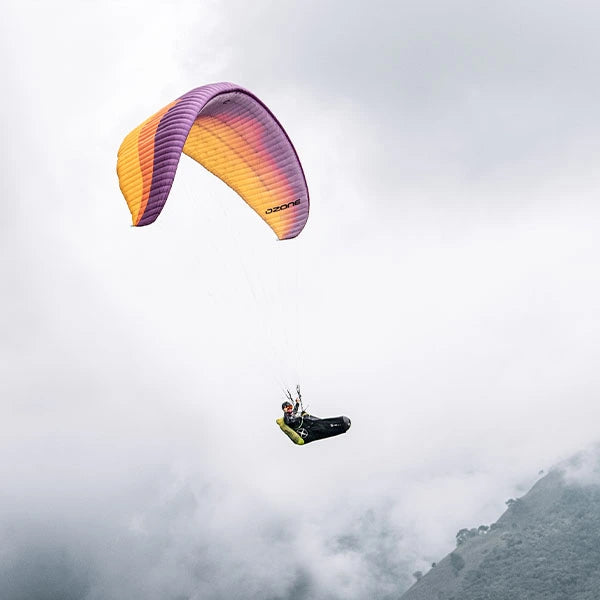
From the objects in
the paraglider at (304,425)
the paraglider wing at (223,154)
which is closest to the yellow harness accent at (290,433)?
the paraglider at (304,425)

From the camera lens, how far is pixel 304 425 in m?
34.1

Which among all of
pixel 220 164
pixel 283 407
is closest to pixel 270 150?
pixel 220 164

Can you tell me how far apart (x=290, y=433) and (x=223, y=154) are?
42.1ft

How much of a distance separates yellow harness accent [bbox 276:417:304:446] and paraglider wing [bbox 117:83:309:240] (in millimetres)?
8664

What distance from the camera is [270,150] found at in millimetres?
36375

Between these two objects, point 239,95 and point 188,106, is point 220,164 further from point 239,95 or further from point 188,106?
point 188,106

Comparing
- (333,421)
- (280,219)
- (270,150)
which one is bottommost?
(333,421)

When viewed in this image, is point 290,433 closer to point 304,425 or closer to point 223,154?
point 304,425

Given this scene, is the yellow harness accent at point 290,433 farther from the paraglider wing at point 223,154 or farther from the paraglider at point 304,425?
the paraglider wing at point 223,154

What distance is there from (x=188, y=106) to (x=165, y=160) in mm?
2819

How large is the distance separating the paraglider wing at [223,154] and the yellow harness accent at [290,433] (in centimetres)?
866

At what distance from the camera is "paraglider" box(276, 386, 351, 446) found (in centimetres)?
3338

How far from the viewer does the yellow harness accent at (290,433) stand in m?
33.5

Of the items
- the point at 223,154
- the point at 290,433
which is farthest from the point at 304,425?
the point at 223,154
